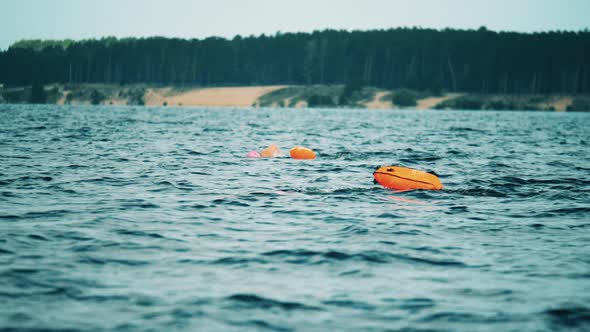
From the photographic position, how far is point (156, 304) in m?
5.91

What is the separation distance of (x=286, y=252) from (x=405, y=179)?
645 centimetres

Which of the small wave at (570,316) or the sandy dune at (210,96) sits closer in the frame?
the small wave at (570,316)

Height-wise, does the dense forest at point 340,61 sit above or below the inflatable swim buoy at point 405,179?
above

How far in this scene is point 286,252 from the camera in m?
8.12

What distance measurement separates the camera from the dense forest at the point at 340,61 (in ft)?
423

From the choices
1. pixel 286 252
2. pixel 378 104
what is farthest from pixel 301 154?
pixel 378 104

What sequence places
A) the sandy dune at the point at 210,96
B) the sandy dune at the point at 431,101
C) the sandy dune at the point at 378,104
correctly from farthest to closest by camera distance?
1. the sandy dune at the point at 210,96
2. the sandy dune at the point at 378,104
3. the sandy dune at the point at 431,101

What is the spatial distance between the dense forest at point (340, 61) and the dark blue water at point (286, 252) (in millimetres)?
118498

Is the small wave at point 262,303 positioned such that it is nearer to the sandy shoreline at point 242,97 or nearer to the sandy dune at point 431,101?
the sandy shoreline at point 242,97

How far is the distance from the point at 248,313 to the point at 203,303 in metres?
0.51

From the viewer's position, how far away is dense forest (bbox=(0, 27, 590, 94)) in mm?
128875

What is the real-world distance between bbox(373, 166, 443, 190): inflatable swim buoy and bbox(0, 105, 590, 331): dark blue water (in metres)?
0.37

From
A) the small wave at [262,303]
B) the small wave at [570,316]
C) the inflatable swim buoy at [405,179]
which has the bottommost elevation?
the small wave at [262,303]

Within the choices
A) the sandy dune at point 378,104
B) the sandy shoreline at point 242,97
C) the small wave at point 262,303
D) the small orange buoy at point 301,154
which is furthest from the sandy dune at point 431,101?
the small wave at point 262,303
